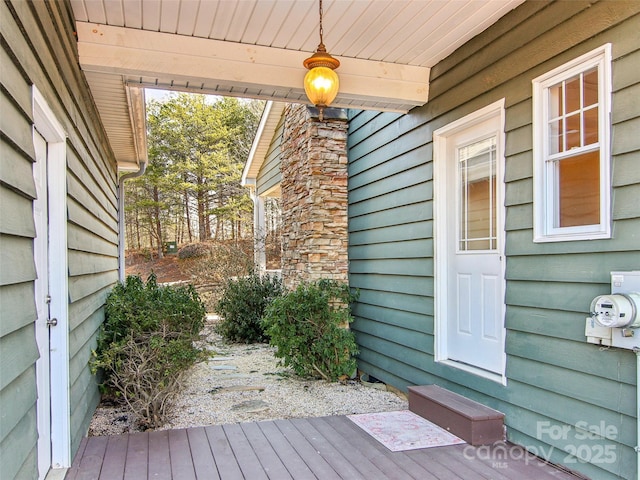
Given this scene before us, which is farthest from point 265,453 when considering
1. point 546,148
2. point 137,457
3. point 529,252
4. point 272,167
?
point 272,167

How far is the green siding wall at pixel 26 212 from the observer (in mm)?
1585

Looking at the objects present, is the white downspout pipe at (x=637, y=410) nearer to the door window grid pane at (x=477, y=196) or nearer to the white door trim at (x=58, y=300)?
→ the door window grid pane at (x=477, y=196)

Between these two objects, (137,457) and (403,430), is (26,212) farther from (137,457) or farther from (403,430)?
(403,430)

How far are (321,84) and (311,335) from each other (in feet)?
8.55

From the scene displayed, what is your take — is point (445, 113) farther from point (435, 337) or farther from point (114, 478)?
point (114, 478)

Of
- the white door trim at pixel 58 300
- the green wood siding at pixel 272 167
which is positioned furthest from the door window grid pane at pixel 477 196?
the green wood siding at pixel 272 167

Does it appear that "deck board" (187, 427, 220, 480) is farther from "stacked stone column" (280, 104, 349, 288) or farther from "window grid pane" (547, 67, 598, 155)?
"window grid pane" (547, 67, 598, 155)

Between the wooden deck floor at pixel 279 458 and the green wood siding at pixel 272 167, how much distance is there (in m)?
5.77

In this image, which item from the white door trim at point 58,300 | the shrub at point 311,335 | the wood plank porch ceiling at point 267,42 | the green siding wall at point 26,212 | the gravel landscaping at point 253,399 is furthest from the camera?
the shrub at point 311,335

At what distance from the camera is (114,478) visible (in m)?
2.51

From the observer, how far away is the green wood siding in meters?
8.57

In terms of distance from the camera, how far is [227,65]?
3.32 meters

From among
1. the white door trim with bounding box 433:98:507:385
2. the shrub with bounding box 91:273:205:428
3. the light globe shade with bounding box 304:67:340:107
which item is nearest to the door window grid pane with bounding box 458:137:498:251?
the white door trim with bounding box 433:98:507:385

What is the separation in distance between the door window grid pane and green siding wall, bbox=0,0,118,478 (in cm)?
275
